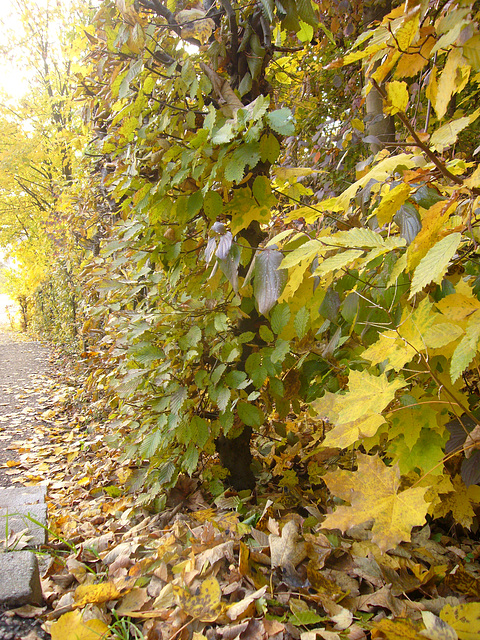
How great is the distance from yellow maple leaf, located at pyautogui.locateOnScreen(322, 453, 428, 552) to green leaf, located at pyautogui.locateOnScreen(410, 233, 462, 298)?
409 mm

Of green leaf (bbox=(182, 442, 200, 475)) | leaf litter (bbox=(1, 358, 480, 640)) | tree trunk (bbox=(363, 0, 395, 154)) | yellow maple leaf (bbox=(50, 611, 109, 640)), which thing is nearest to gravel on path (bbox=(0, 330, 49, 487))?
leaf litter (bbox=(1, 358, 480, 640))

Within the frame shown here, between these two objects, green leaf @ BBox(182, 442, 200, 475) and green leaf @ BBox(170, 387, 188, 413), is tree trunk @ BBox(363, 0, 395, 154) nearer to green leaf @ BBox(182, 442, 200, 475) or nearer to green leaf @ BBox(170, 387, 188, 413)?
green leaf @ BBox(170, 387, 188, 413)

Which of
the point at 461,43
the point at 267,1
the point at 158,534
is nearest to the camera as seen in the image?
the point at 461,43

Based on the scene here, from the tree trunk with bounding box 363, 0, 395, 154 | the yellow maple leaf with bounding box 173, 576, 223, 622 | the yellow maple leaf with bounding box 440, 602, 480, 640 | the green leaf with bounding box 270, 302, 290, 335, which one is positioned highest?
the tree trunk with bounding box 363, 0, 395, 154

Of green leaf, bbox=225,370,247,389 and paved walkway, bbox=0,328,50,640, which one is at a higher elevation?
green leaf, bbox=225,370,247,389

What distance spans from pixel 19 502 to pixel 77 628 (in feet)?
4.19

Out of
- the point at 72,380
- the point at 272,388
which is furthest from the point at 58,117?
the point at 272,388

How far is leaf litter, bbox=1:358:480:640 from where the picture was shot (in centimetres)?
94

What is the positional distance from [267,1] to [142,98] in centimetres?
52

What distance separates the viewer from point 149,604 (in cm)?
118

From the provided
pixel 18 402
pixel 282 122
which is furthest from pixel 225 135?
pixel 18 402

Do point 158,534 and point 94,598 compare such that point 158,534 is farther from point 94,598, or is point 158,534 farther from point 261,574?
point 261,574

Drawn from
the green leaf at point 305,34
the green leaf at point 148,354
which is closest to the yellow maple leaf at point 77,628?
the green leaf at point 148,354

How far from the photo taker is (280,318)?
1.29 metres
